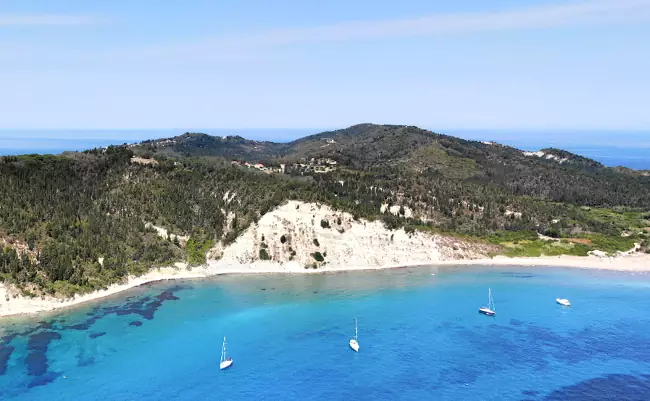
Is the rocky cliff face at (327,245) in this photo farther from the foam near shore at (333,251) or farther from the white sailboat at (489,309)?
the white sailboat at (489,309)

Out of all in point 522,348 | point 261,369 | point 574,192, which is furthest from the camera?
point 574,192

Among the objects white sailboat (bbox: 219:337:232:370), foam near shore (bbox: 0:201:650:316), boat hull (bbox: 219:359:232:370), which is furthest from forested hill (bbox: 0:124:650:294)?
boat hull (bbox: 219:359:232:370)

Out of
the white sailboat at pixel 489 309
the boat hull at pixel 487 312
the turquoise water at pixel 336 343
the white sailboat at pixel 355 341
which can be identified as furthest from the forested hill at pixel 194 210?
the white sailboat at pixel 355 341

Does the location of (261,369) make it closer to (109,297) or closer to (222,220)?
(109,297)

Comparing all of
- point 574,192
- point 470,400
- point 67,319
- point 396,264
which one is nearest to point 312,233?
point 396,264

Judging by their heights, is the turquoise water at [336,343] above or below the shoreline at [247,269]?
below

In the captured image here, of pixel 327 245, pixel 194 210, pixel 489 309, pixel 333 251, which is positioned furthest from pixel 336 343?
pixel 194 210

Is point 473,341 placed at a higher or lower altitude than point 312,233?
lower
